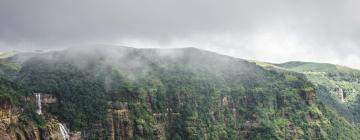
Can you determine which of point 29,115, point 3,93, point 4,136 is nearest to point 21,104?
point 29,115

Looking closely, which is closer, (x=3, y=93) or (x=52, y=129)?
(x=3, y=93)

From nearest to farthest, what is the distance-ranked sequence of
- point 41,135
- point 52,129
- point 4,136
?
1. point 4,136
2. point 41,135
3. point 52,129

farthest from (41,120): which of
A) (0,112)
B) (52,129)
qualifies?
(0,112)

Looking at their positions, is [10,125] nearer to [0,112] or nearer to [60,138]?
[0,112]

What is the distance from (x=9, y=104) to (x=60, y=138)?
37.3 metres

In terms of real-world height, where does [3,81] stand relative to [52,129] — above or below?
above

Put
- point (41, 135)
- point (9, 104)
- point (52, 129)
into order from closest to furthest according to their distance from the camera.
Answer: point (9, 104)
point (41, 135)
point (52, 129)

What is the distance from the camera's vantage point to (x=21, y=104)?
184875 millimetres

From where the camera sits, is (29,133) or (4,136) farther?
(29,133)

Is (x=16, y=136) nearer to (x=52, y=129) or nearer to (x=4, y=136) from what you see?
(x=4, y=136)

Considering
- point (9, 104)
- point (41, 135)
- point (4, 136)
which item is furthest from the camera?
point (41, 135)

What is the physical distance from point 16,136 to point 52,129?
1269 inches

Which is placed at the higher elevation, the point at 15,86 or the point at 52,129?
the point at 15,86

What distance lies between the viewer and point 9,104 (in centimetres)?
16600
